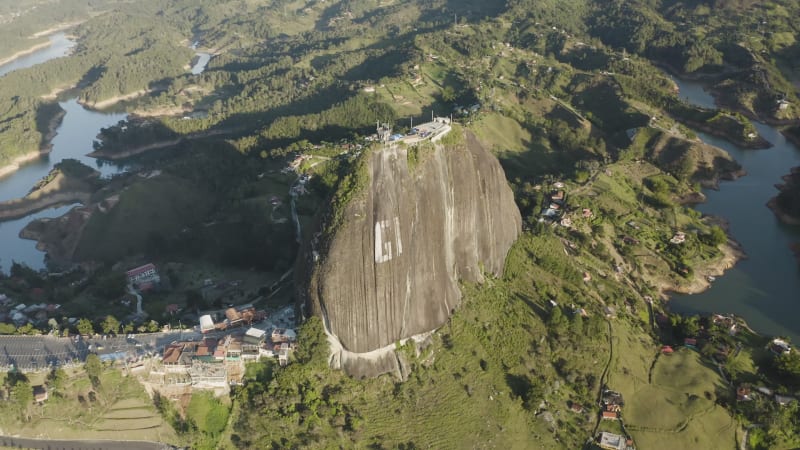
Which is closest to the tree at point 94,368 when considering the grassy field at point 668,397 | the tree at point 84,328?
the tree at point 84,328

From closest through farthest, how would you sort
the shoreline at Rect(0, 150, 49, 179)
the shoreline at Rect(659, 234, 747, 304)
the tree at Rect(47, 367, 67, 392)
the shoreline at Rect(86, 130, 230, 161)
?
the tree at Rect(47, 367, 67, 392)
the shoreline at Rect(659, 234, 747, 304)
the shoreline at Rect(0, 150, 49, 179)
the shoreline at Rect(86, 130, 230, 161)

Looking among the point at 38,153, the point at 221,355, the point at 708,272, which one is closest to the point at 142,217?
the point at 221,355

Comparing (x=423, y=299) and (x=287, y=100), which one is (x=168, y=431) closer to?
(x=423, y=299)

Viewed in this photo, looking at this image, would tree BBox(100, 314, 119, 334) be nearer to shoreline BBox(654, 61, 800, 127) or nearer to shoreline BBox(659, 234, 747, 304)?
shoreline BBox(659, 234, 747, 304)

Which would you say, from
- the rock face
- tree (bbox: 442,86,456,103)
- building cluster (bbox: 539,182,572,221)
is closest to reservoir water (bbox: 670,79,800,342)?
building cluster (bbox: 539,182,572,221)

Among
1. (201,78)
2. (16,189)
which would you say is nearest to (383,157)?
(16,189)

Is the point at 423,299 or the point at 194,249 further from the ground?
the point at 423,299

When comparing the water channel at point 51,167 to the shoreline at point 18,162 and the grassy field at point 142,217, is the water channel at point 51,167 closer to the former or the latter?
the shoreline at point 18,162
